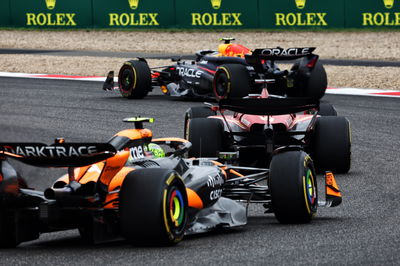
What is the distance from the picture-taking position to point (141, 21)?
30688mm

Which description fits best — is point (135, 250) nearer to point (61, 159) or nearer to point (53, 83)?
point (61, 159)

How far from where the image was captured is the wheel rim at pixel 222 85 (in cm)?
→ 1487

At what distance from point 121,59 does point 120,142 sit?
18.5 meters

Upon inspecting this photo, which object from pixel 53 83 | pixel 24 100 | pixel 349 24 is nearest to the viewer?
pixel 24 100

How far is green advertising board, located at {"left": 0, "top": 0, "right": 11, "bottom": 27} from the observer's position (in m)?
31.7

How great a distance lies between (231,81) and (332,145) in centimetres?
464

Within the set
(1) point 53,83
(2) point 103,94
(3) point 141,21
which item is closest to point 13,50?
(3) point 141,21

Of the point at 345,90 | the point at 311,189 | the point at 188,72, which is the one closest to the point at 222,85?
the point at 188,72

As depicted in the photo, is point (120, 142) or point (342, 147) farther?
point (342, 147)

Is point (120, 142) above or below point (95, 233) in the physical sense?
above

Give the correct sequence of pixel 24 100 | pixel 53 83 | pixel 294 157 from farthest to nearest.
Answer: pixel 53 83
pixel 24 100
pixel 294 157

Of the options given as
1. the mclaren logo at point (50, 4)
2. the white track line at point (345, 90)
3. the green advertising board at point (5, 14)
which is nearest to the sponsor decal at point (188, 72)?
the white track line at point (345, 90)

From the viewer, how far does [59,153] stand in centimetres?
612

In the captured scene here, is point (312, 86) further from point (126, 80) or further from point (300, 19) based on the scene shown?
point (300, 19)
